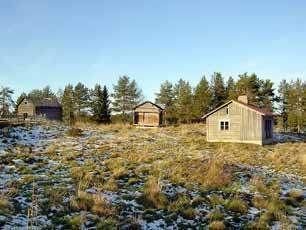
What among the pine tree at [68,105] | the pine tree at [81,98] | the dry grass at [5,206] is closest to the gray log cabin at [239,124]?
the dry grass at [5,206]

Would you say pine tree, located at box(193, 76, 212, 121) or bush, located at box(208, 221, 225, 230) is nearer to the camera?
bush, located at box(208, 221, 225, 230)

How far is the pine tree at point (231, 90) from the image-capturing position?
193ft

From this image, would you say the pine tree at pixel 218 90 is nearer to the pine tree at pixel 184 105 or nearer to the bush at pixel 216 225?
the pine tree at pixel 184 105

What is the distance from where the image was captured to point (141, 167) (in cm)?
1673

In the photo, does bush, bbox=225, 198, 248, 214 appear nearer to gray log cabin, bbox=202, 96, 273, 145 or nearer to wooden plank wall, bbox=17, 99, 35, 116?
gray log cabin, bbox=202, 96, 273, 145

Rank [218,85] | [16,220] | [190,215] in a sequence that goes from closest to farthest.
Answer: [16,220] < [190,215] < [218,85]

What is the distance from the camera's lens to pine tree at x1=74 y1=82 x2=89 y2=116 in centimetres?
7044

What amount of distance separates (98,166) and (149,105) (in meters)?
35.4

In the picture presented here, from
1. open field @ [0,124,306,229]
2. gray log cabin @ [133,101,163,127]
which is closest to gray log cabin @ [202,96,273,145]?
open field @ [0,124,306,229]

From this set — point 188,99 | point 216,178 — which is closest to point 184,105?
point 188,99

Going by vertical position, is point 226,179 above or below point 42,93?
below

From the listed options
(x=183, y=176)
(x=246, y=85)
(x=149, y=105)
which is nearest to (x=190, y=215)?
(x=183, y=176)

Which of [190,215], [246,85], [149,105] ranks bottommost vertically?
[190,215]

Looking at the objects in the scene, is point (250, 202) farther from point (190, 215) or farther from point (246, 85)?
point (246, 85)
